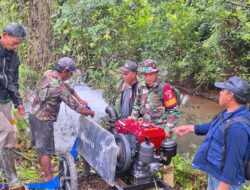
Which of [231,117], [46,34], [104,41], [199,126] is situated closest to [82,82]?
[104,41]

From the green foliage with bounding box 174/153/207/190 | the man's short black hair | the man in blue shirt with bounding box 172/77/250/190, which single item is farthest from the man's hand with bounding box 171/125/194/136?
the man's short black hair

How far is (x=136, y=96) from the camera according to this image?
14.5 feet

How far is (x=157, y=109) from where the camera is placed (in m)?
4.18

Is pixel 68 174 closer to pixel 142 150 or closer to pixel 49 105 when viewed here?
pixel 49 105

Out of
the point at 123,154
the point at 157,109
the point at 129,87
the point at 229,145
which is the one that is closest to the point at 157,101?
the point at 157,109

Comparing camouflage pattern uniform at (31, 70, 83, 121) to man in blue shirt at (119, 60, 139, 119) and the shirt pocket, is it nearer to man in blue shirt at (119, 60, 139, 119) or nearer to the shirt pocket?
man in blue shirt at (119, 60, 139, 119)

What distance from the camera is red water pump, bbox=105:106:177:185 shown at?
3359 mm

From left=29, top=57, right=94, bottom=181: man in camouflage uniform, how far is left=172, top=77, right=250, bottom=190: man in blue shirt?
1541 mm

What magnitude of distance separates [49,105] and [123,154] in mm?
1257

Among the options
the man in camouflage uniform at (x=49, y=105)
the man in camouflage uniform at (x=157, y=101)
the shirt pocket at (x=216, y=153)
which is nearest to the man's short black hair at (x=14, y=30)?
the man in camouflage uniform at (x=49, y=105)

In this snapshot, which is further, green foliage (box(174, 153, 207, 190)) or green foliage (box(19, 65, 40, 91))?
green foliage (box(19, 65, 40, 91))

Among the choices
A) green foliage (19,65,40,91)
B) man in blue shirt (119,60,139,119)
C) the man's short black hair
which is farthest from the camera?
green foliage (19,65,40,91)

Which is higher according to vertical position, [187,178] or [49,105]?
[49,105]

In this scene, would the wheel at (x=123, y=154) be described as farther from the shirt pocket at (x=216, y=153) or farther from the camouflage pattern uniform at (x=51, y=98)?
the shirt pocket at (x=216, y=153)
